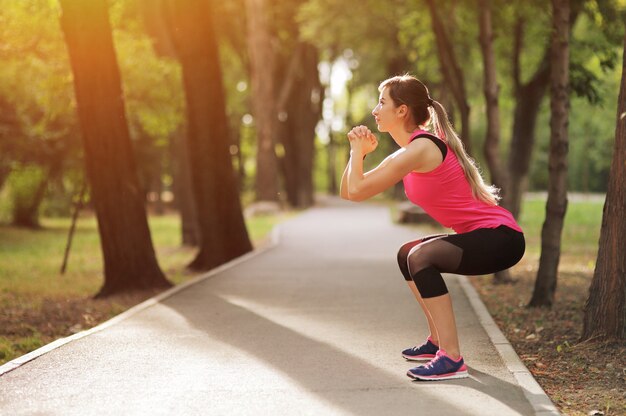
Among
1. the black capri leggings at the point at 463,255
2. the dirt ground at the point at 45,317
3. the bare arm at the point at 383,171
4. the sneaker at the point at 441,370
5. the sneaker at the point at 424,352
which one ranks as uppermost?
the bare arm at the point at 383,171

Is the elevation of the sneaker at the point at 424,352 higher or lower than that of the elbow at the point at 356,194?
lower

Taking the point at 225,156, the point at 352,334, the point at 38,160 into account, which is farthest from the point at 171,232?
the point at 352,334

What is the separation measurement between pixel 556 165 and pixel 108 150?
5657 mm

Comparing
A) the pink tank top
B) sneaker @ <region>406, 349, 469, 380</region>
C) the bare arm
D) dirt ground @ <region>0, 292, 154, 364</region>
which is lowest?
dirt ground @ <region>0, 292, 154, 364</region>

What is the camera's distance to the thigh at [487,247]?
5.55 metres

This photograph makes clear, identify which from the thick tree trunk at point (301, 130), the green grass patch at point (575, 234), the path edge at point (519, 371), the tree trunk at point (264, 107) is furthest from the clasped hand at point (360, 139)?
the thick tree trunk at point (301, 130)

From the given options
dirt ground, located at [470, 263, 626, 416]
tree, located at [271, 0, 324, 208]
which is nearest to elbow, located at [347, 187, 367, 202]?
dirt ground, located at [470, 263, 626, 416]

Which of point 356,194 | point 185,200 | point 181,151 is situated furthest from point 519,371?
point 181,151

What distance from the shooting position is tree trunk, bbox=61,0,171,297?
11.2 meters

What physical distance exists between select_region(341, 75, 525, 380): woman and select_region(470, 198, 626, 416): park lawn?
81 centimetres

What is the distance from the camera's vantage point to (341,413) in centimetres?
494

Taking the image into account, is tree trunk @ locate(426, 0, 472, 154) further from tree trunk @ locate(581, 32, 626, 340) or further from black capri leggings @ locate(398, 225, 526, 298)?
black capri leggings @ locate(398, 225, 526, 298)

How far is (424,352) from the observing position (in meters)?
6.38

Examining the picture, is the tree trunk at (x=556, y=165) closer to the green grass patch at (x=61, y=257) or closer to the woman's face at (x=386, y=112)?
the woman's face at (x=386, y=112)
